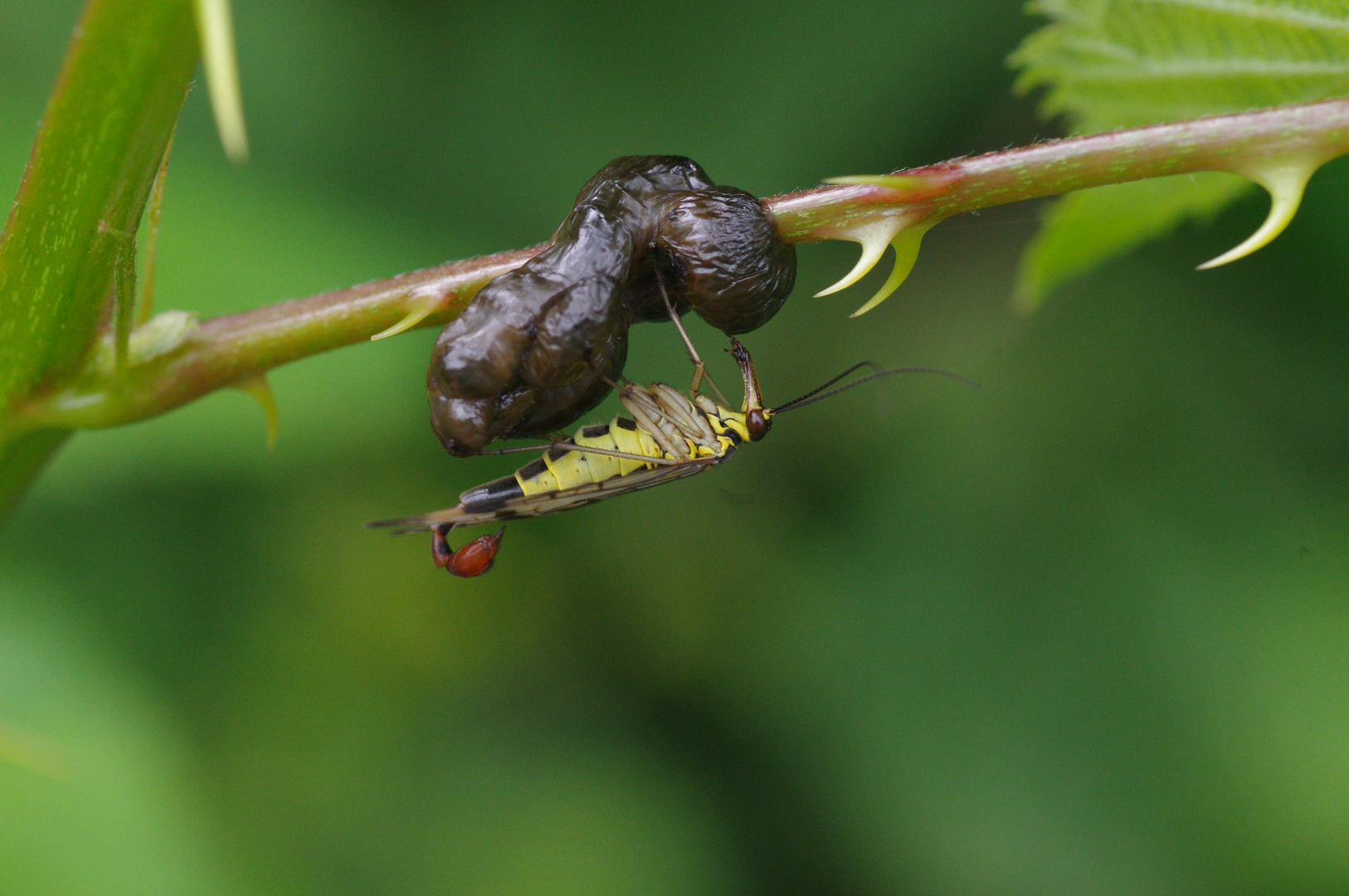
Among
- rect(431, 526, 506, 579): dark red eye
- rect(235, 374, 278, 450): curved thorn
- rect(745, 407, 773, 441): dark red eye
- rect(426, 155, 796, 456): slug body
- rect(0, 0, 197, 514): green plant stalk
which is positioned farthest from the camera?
rect(745, 407, 773, 441): dark red eye

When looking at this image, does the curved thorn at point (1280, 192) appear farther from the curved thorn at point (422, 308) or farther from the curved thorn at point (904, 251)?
the curved thorn at point (422, 308)

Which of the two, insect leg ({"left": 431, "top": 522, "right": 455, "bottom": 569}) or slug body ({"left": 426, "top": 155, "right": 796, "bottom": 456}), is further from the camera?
insect leg ({"left": 431, "top": 522, "right": 455, "bottom": 569})

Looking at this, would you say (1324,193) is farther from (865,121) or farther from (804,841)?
(804,841)

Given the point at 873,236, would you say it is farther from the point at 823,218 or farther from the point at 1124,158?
the point at 1124,158

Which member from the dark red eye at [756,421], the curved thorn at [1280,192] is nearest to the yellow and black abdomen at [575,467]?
the dark red eye at [756,421]

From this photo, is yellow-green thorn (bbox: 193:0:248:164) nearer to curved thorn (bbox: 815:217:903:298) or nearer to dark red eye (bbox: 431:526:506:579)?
curved thorn (bbox: 815:217:903:298)

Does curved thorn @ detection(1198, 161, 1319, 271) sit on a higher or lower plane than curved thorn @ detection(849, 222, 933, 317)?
lower

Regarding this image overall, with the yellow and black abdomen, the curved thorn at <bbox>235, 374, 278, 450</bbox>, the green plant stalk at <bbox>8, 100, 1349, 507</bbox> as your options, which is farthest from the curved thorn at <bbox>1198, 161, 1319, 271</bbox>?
the curved thorn at <bbox>235, 374, 278, 450</bbox>
